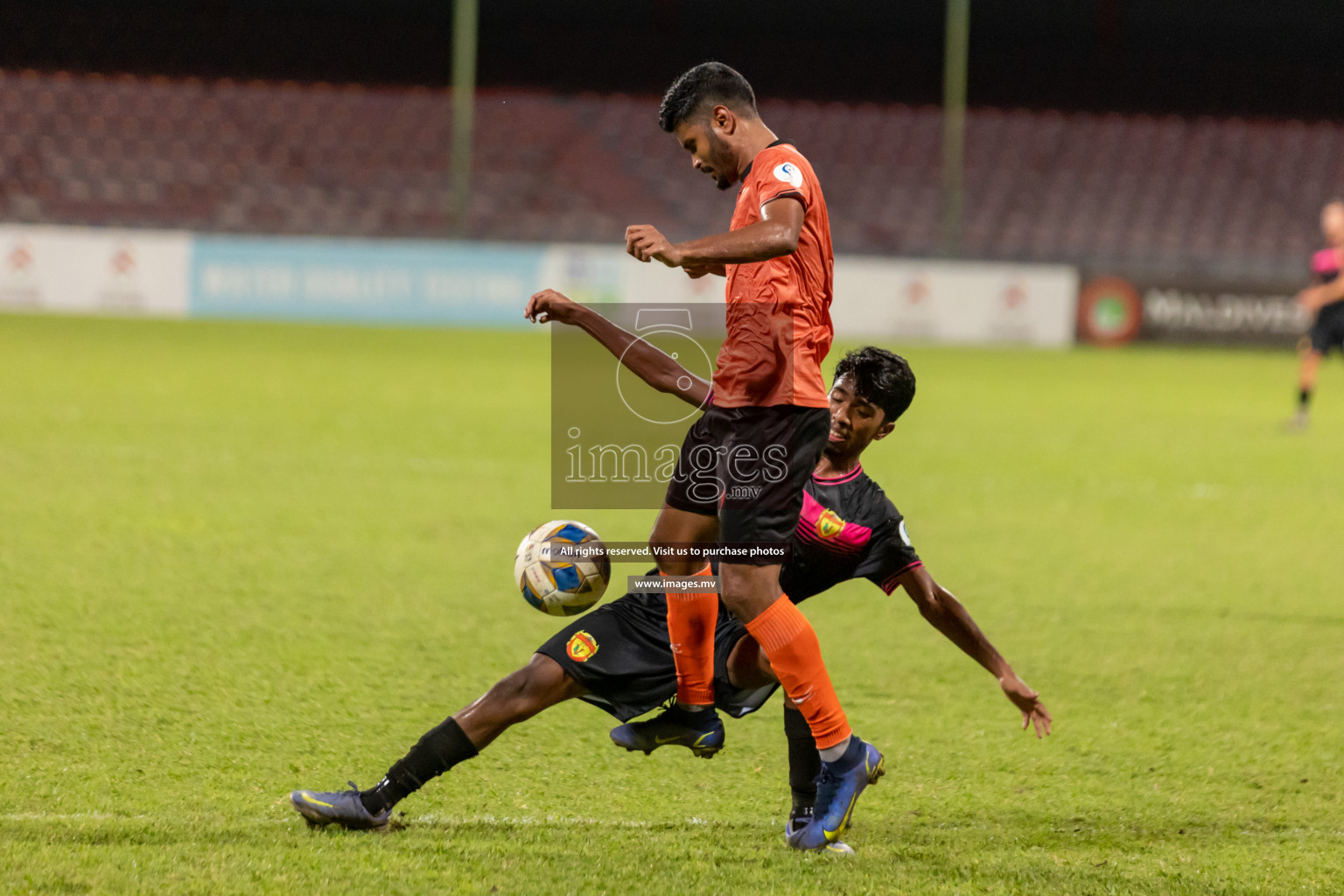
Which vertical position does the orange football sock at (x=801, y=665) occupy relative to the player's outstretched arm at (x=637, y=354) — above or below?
below

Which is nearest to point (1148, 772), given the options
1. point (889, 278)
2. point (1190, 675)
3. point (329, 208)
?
point (1190, 675)

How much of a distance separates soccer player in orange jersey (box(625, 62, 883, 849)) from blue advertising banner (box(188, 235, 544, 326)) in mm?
16325

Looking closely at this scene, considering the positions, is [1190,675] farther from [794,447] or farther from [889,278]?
[889,278]

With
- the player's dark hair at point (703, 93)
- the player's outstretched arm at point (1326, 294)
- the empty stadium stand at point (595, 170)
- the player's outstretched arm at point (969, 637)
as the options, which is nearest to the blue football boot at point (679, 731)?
the player's outstretched arm at point (969, 637)

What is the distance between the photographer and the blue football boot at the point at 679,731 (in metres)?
3.49

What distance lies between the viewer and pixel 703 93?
130 inches

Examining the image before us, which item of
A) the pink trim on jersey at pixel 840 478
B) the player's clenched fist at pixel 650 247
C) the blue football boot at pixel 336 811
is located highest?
the player's clenched fist at pixel 650 247

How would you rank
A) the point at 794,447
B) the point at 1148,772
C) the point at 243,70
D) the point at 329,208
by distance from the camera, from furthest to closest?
1. the point at 243,70
2. the point at 329,208
3. the point at 1148,772
4. the point at 794,447

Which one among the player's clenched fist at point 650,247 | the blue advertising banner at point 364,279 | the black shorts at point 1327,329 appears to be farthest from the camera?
the blue advertising banner at point 364,279

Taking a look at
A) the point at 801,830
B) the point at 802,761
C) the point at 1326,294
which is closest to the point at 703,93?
the point at 802,761

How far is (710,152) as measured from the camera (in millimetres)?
3355

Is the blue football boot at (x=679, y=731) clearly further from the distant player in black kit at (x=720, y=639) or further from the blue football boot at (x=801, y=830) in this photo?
the blue football boot at (x=801, y=830)

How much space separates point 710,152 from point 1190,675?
122 inches

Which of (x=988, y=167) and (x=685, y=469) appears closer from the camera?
(x=685, y=469)
